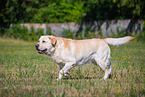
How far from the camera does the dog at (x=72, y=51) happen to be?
19.6ft

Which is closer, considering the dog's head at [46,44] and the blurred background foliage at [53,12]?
the dog's head at [46,44]

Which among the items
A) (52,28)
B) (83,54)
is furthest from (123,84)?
(52,28)

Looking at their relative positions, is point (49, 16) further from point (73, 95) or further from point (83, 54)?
point (73, 95)

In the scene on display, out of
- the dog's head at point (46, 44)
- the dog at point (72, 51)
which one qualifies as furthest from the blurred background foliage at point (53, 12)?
A: the dog's head at point (46, 44)

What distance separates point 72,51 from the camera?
612 centimetres

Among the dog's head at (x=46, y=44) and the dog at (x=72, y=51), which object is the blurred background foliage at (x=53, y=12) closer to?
the dog at (x=72, y=51)

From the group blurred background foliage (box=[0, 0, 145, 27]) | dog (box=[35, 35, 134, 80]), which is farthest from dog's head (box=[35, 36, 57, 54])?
blurred background foliage (box=[0, 0, 145, 27])

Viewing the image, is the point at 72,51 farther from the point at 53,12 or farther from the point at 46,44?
the point at 53,12

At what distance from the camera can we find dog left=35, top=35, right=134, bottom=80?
5969 millimetres

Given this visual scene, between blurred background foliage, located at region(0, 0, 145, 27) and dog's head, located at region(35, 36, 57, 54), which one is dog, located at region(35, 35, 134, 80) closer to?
dog's head, located at region(35, 36, 57, 54)

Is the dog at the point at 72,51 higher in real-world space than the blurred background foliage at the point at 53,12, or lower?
lower

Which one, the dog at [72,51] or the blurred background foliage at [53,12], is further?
the blurred background foliage at [53,12]

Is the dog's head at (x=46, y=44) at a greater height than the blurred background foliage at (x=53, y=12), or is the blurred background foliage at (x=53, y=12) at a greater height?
the blurred background foliage at (x=53, y=12)

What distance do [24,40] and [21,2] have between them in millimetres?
6612
